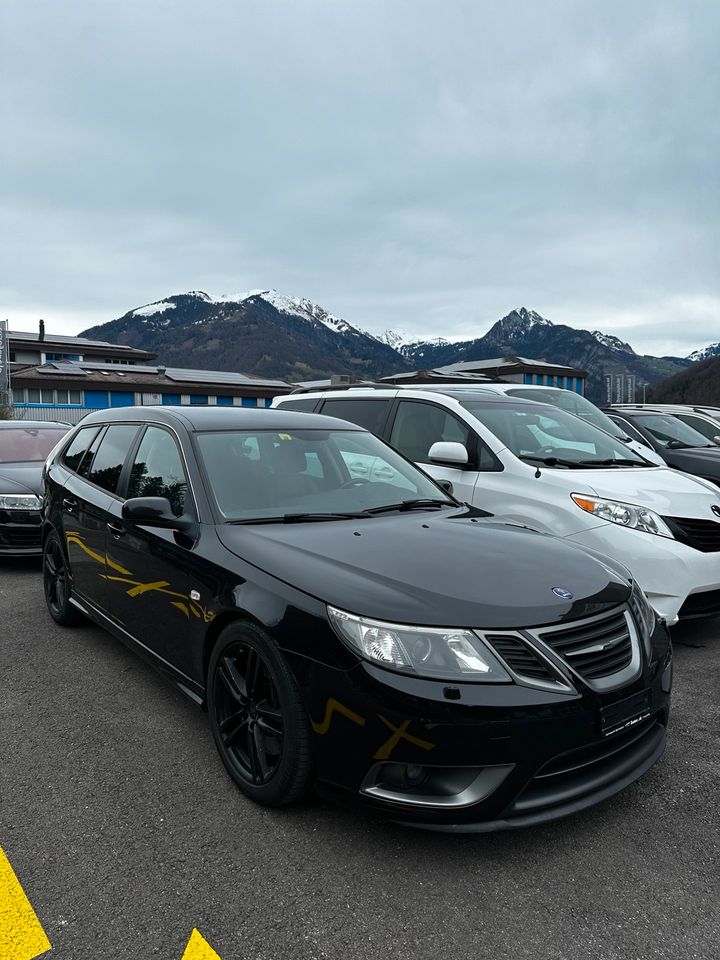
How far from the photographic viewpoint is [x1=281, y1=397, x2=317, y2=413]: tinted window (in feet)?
23.6

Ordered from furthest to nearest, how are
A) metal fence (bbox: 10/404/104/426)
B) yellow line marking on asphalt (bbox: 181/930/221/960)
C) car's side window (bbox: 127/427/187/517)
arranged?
metal fence (bbox: 10/404/104/426), car's side window (bbox: 127/427/187/517), yellow line marking on asphalt (bbox: 181/930/221/960)

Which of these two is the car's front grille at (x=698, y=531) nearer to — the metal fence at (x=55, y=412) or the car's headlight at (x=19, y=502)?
the car's headlight at (x=19, y=502)

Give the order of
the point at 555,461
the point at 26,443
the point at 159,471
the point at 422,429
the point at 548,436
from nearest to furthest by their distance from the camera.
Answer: the point at 159,471, the point at 555,461, the point at 548,436, the point at 422,429, the point at 26,443

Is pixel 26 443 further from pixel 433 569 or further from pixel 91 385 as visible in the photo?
pixel 91 385

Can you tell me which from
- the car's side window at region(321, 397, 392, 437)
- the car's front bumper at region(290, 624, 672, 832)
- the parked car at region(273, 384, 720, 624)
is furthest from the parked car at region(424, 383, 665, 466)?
the car's front bumper at region(290, 624, 672, 832)

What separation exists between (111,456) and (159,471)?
79cm

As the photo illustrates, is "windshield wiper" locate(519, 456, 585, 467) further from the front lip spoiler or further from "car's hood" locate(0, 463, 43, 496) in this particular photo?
"car's hood" locate(0, 463, 43, 496)

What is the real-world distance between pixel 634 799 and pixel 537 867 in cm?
63

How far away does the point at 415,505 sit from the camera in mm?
3604

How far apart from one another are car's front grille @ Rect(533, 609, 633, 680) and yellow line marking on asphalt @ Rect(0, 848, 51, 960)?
1419mm

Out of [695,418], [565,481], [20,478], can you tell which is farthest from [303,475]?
[695,418]

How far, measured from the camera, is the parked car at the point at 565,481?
4289 mm

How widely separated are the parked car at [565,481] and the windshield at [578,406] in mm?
1395

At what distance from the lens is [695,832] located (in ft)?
8.22
